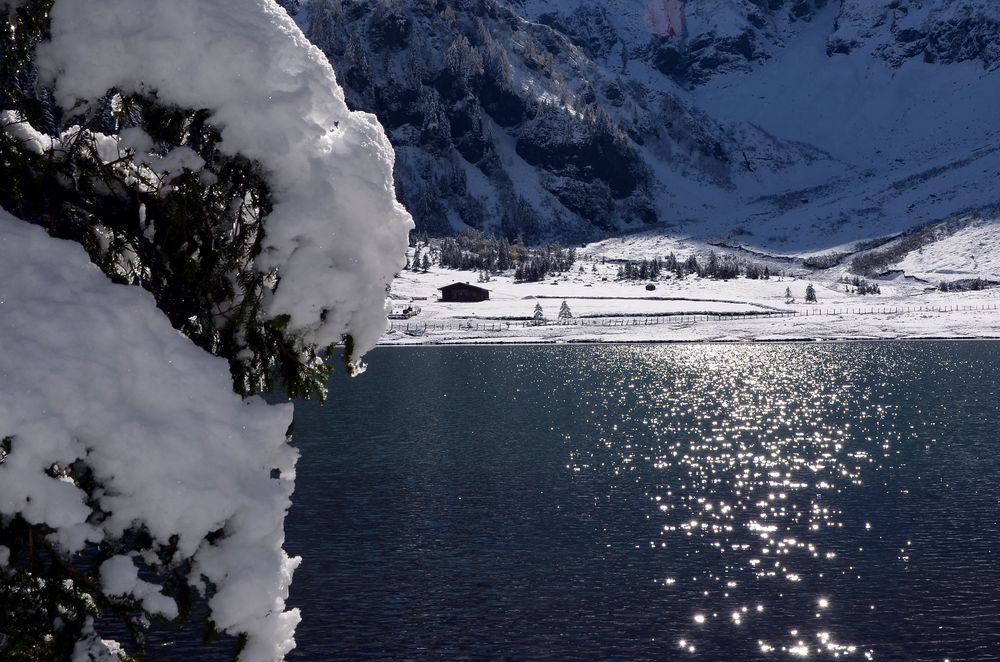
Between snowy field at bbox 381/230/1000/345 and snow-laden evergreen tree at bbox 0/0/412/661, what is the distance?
9711 centimetres

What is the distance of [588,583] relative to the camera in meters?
28.8

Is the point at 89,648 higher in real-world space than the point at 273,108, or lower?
lower

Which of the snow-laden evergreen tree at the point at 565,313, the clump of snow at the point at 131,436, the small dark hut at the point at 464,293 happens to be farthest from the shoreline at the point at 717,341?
the clump of snow at the point at 131,436

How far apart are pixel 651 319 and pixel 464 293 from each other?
3621 cm

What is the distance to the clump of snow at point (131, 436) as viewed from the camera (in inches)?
357

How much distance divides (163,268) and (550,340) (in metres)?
120

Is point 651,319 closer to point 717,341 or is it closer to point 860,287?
point 717,341

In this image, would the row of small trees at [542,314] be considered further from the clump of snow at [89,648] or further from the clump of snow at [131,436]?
the clump of snow at [131,436]

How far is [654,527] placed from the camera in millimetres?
34938

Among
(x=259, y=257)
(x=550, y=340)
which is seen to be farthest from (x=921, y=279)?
(x=259, y=257)

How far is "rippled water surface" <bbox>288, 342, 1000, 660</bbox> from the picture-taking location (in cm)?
2489

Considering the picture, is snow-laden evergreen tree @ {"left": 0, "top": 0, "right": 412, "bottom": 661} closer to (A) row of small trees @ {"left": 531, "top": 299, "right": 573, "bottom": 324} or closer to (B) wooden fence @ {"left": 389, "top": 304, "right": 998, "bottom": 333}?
(B) wooden fence @ {"left": 389, "top": 304, "right": 998, "bottom": 333}

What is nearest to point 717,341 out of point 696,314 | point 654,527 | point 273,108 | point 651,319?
point 651,319

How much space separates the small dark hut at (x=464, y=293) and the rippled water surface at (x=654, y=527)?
91.2 meters
